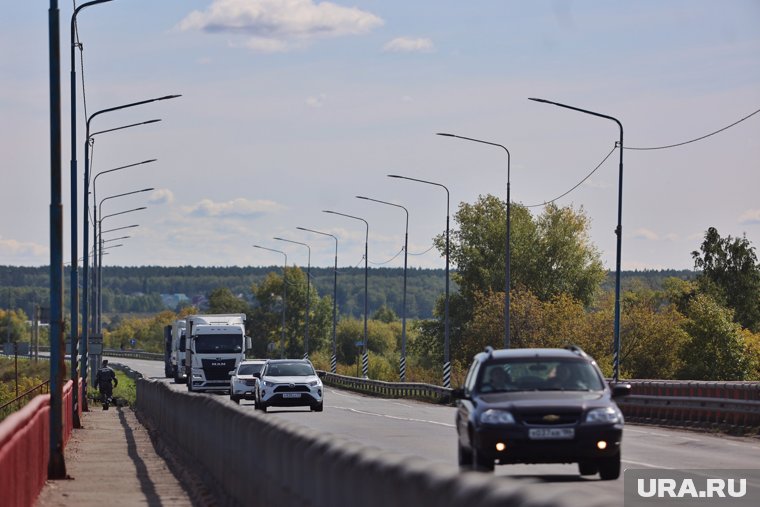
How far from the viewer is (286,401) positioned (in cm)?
4500

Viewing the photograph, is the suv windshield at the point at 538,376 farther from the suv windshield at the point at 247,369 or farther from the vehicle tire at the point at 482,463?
the suv windshield at the point at 247,369

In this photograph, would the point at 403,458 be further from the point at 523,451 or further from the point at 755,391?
the point at 755,391

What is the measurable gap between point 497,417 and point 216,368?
159 feet

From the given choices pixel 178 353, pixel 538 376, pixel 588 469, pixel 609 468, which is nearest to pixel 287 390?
pixel 538 376

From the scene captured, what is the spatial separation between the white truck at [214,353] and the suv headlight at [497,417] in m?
47.7

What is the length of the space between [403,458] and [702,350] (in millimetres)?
102211

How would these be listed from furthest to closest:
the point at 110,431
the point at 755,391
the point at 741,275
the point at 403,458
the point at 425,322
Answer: the point at 741,275 < the point at 425,322 < the point at 110,431 < the point at 755,391 < the point at 403,458

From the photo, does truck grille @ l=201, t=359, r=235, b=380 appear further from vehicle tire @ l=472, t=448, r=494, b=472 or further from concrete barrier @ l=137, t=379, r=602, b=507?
vehicle tire @ l=472, t=448, r=494, b=472

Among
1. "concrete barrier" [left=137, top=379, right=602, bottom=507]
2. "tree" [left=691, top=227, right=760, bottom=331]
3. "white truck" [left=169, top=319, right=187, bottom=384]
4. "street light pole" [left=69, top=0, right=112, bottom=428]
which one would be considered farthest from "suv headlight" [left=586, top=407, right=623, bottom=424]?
"tree" [left=691, top=227, right=760, bottom=331]

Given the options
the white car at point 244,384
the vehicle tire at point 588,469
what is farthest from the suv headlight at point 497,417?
the white car at point 244,384

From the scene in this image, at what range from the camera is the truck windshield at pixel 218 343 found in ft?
216

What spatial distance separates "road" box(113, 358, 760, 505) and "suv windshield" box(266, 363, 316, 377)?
1.78 m

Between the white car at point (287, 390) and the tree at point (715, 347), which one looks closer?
the white car at point (287, 390)

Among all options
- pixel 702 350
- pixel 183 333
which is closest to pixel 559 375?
pixel 183 333
